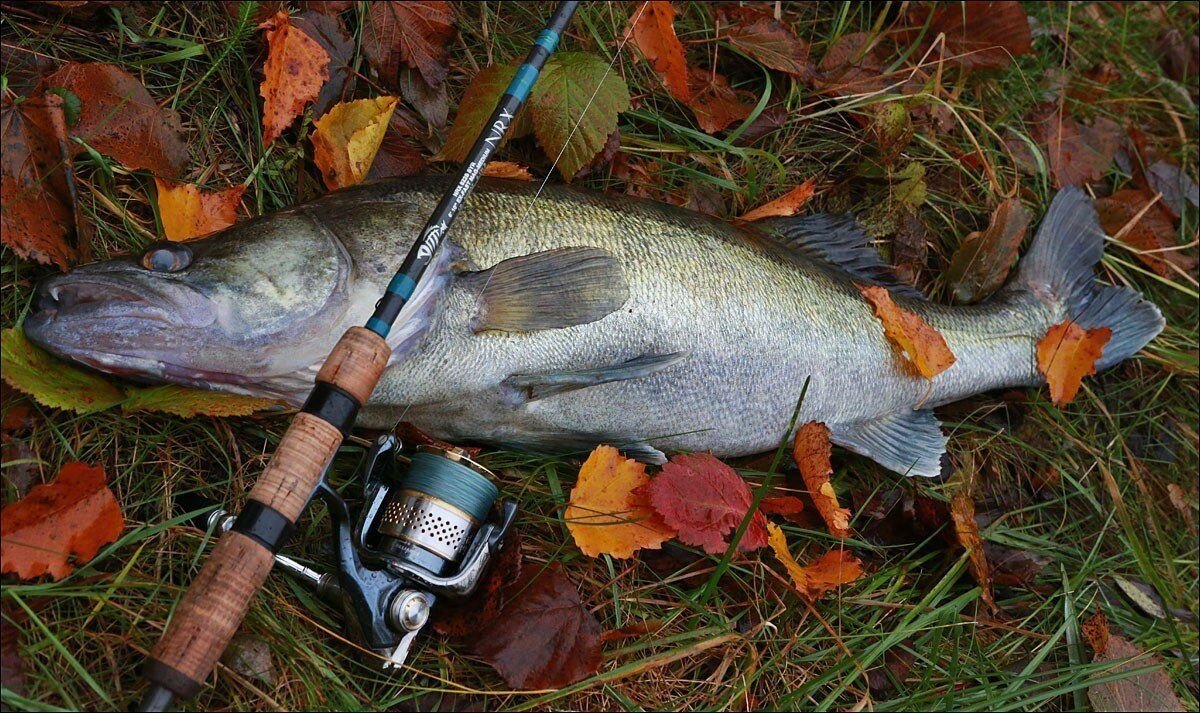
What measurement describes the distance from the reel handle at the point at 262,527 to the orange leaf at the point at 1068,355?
2.56 m

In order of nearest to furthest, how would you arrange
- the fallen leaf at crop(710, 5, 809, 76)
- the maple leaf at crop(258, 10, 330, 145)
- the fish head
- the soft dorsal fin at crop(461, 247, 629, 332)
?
the fish head → the soft dorsal fin at crop(461, 247, 629, 332) → the maple leaf at crop(258, 10, 330, 145) → the fallen leaf at crop(710, 5, 809, 76)

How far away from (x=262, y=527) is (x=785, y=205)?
87.0 inches

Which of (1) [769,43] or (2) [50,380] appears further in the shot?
(1) [769,43]

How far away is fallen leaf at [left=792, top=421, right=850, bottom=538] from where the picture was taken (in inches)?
108

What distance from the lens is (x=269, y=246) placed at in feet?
7.54

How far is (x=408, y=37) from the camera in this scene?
2.97m

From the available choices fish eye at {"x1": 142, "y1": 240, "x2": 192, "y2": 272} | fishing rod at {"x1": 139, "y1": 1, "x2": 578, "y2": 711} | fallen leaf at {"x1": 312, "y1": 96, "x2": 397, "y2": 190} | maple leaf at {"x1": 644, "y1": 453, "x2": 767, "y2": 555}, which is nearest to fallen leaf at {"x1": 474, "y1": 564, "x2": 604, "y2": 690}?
fishing rod at {"x1": 139, "y1": 1, "x2": 578, "y2": 711}

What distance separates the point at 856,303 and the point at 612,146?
3.29 ft

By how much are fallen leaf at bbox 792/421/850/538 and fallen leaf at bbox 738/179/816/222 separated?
851mm

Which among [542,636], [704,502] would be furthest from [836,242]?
[542,636]

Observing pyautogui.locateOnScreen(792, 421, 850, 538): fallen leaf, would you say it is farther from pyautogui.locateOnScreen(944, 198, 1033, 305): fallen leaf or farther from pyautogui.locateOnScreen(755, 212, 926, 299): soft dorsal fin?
pyautogui.locateOnScreen(944, 198, 1033, 305): fallen leaf

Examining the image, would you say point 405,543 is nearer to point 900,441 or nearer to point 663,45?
point 900,441

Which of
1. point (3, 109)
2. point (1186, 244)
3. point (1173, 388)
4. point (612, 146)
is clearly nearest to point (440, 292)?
point (612, 146)

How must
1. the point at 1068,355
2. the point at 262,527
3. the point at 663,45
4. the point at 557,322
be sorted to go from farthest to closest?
the point at 1068,355
the point at 663,45
the point at 557,322
the point at 262,527
